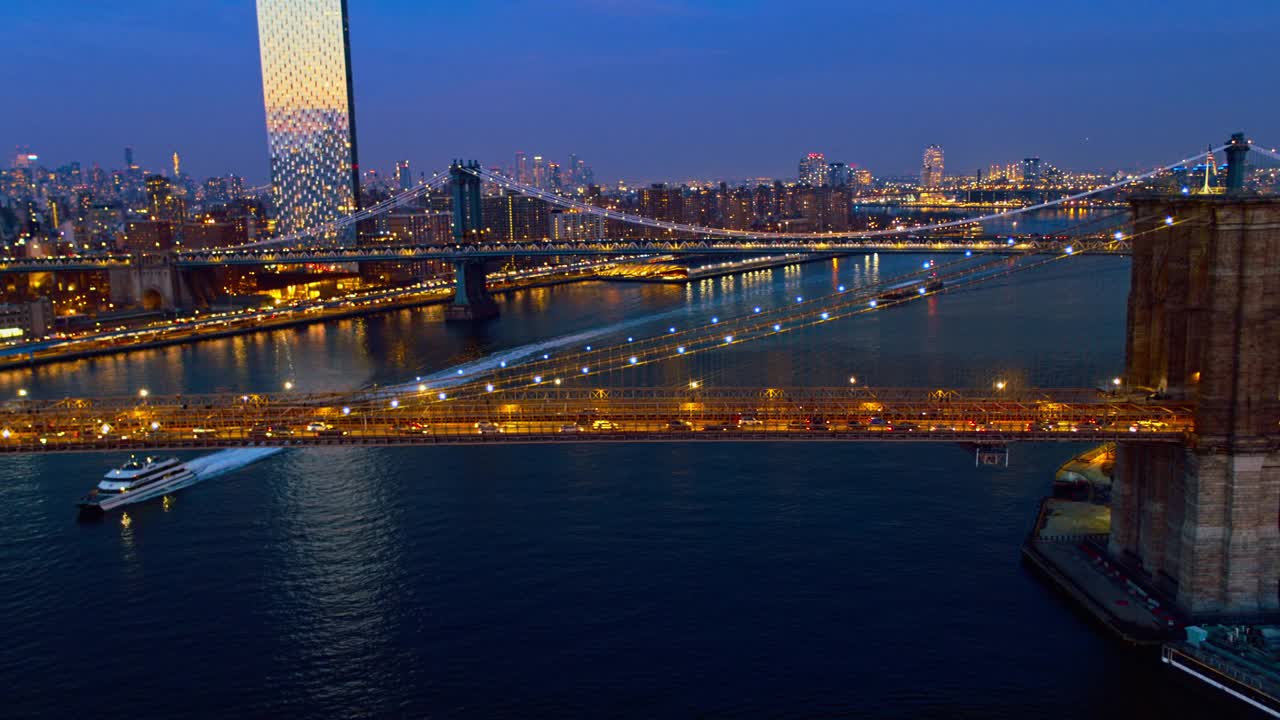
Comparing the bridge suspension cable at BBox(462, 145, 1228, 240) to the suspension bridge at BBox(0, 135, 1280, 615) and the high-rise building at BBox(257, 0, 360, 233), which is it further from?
the high-rise building at BBox(257, 0, 360, 233)

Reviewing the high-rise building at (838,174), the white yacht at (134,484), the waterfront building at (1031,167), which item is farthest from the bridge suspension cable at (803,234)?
the high-rise building at (838,174)

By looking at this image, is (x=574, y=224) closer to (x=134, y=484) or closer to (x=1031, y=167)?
(x=1031, y=167)

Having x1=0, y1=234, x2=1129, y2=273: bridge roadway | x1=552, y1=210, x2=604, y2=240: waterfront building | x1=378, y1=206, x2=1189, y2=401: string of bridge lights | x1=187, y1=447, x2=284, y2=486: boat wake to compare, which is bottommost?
x1=187, y1=447, x2=284, y2=486: boat wake

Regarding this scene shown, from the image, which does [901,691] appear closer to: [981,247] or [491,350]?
[491,350]

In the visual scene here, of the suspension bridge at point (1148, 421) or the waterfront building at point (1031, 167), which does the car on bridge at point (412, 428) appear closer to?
the suspension bridge at point (1148, 421)

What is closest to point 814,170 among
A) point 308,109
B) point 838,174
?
point 838,174

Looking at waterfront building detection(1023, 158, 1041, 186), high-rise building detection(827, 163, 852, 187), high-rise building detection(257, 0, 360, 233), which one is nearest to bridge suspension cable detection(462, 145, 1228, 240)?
high-rise building detection(257, 0, 360, 233)

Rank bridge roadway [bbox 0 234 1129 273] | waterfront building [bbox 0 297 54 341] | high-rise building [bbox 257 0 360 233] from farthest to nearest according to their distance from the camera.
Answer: high-rise building [bbox 257 0 360 233]
bridge roadway [bbox 0 234 1129 273]
waterfront building [bbox 0 297 54 341]
